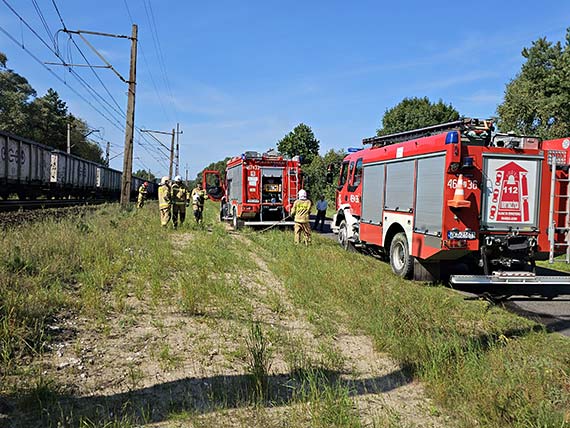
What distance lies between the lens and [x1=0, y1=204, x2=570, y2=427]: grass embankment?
3189 mm

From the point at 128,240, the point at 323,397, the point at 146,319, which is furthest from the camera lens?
the point at 128,240

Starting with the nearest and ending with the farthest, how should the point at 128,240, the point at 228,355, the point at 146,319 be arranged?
the point at 228,355, the point at 146,319, the point at 128,240

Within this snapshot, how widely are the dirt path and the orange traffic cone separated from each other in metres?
2.88

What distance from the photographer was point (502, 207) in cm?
712

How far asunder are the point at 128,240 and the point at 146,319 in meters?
4.81

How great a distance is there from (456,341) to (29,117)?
59.5m

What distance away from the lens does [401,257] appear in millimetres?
8789

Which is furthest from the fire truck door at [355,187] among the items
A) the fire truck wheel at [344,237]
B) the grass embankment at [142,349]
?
the grass embankment at [142,349]

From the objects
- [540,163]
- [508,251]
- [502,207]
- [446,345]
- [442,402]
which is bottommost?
[442,402]

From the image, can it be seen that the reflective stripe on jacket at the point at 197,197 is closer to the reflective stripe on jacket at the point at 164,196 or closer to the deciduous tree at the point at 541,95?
the reflective stripe on jacket at the point at 164,196

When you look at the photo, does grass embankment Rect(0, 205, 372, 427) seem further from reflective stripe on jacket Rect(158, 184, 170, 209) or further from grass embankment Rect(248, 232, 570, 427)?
reflective stripe on jacket Rect(158, 184, 170, 209)

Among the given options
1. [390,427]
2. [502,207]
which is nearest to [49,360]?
[390,427]

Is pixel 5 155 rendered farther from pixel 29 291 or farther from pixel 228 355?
pixel 228 355

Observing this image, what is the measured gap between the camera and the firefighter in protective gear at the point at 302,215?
1130cm
